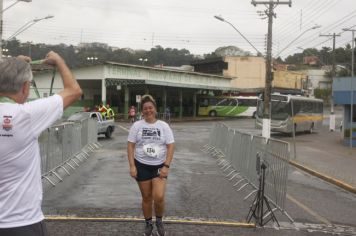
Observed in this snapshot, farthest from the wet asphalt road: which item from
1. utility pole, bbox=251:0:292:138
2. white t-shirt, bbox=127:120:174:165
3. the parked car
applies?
utility pole, bbox=251:0:292:138

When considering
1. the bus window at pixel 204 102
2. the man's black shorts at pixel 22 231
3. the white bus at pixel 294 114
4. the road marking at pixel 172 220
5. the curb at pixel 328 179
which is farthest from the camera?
the bus window at pixel 204 102

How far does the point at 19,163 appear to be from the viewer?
3168 millimetres

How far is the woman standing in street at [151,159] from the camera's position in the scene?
7.39m

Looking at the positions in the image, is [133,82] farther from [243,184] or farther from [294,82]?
[294,82]

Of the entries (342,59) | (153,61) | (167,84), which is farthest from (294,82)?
(167,84)

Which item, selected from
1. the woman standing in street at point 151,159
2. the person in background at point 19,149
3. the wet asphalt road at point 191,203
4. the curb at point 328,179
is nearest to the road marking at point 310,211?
the wet asphalt road at point 191,203

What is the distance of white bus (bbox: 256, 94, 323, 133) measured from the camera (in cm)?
3966

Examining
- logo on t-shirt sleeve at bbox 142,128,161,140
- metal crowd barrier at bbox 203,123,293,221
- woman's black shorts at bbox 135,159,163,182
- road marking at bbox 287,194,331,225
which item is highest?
logo on t-shirt sleeve at bbox 142,128,161,140

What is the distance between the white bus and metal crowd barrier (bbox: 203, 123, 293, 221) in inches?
720

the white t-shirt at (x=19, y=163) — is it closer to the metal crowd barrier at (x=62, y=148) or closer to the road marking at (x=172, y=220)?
the road marking at (x=172, y=220)

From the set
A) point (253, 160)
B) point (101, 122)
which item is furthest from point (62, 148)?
point (101, 122)

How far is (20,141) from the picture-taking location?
3.16 metres

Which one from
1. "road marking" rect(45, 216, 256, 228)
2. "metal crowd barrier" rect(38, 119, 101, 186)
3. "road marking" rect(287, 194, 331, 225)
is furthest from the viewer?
"metal crowd barrier" rect(38, 119, 101, 186)

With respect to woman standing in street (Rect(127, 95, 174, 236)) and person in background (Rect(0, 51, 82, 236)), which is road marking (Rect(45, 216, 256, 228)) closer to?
woman standing in street (Rect(127, 95, 174, 236))
